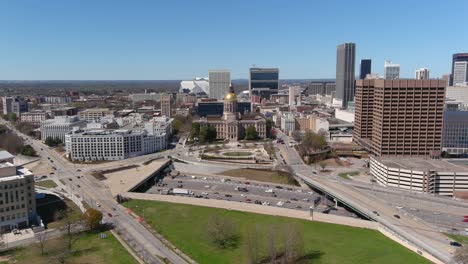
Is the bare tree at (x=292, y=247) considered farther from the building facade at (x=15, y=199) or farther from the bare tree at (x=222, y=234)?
the building facade at (x=15, y=199)

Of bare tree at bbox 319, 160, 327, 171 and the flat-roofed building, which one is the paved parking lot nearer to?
bare tree at bbox 319, 160, 327, 171

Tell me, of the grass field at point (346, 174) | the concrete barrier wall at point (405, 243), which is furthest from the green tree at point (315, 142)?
the concrete barrier wall at point (405, 243)

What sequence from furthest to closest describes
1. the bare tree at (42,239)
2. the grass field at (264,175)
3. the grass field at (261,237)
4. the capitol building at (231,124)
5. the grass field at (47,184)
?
1. the capitol building at (231,124)
2. the grass field at (264,175)
3. the grass field at (47,184)
4. the bare tree at (42,239)
5. the grass field at (261,237)

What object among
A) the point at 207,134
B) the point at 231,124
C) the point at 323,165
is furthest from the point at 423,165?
the point at 207,134

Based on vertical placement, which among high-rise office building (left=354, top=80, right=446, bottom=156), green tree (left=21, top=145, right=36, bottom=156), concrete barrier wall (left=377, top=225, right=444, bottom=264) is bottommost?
concrete barrier wall (left=377, top=225, right=444, bottom=264)

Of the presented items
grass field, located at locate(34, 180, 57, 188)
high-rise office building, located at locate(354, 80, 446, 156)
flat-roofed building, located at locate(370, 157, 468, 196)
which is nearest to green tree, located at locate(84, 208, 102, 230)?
grass field, located at locate(34, 180, 57, 188)

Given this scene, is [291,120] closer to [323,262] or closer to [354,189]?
[354,189]

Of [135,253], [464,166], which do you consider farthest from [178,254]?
[464,166]

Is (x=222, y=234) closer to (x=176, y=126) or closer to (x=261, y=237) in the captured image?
(x=261, y=237)
